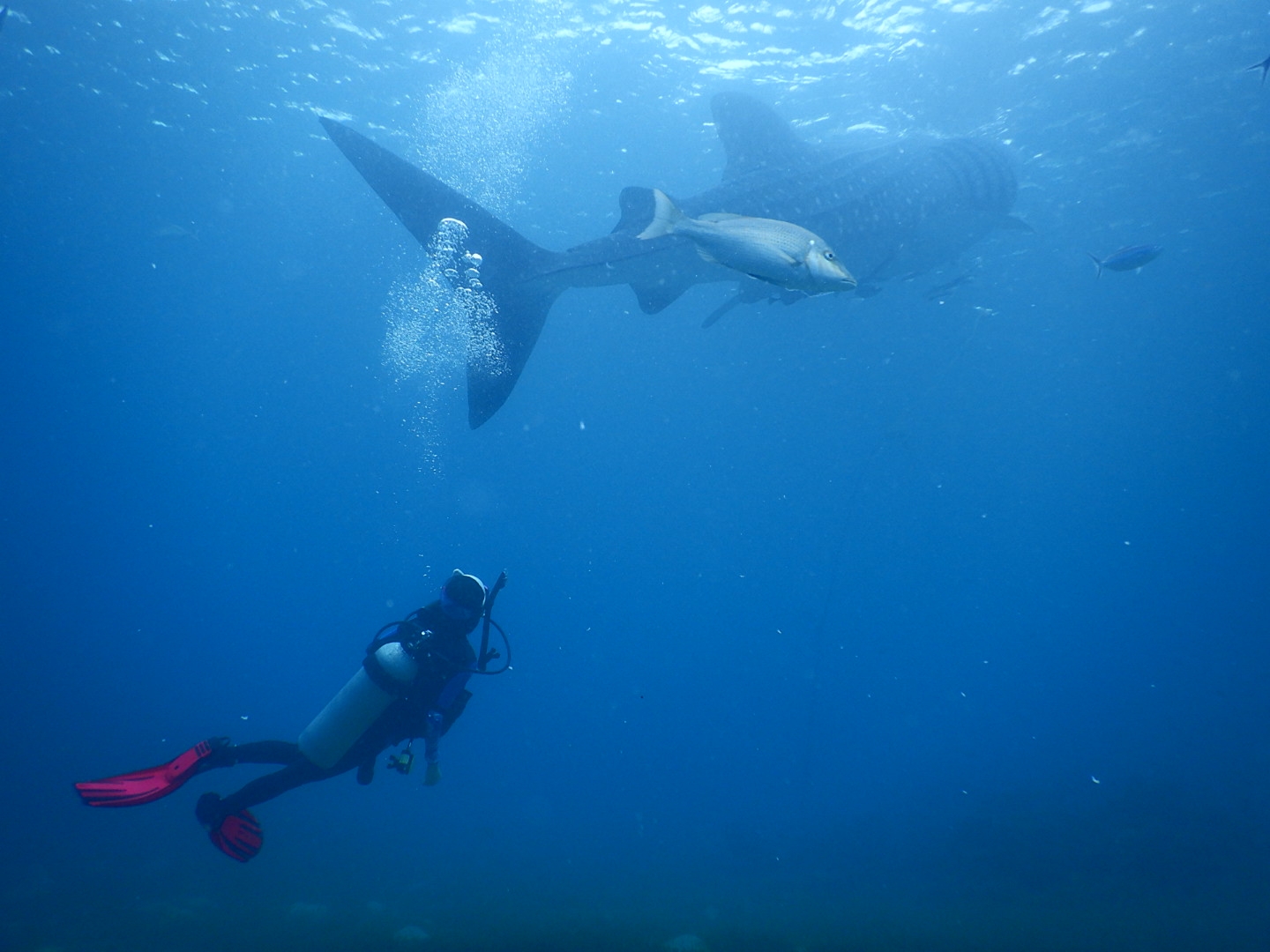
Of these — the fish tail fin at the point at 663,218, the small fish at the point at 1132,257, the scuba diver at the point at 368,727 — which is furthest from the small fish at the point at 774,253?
the small fish at the point at 1132,257

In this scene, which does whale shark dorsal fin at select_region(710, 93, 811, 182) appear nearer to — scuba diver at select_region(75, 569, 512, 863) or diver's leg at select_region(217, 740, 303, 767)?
scuba diver at select_region(75, 569, 512, 863)

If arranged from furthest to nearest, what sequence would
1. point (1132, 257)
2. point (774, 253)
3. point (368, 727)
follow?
1. point (1132, 257)
2. point (368, 727)
3. point (774, 253)

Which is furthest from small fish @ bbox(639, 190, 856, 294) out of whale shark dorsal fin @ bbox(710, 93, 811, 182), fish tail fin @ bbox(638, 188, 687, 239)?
whale shark dorsal fin @ bbox(710, 93, 811, 182)

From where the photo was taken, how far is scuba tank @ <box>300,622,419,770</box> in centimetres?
561

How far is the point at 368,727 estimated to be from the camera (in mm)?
5852

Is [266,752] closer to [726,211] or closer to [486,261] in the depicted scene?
[486,261]

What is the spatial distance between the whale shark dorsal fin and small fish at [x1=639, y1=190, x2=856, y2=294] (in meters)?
6.62


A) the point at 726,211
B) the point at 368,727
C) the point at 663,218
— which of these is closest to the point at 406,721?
the point at 368,727

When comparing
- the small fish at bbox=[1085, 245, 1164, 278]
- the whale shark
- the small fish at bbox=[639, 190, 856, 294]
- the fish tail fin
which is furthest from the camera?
the small fish at bbox=[1085, 245, 1164, 278]

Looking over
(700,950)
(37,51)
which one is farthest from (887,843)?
(37,51)

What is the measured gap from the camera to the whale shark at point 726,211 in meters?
6.15

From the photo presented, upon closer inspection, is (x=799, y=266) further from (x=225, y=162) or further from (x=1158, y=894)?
(x=225, y=162)

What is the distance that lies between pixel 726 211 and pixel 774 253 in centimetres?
556

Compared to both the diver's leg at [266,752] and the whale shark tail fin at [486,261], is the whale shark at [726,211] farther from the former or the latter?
the diver's leg at [266,752]
